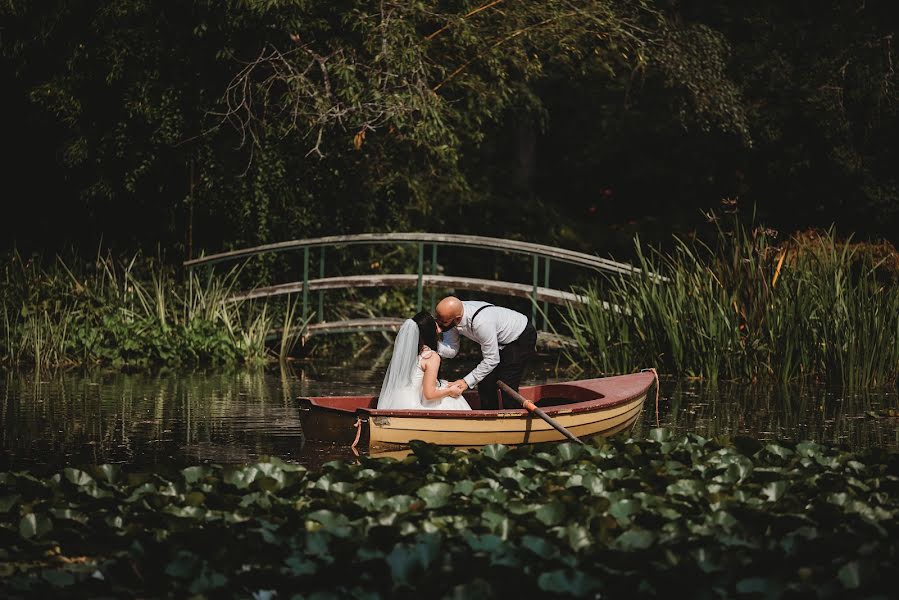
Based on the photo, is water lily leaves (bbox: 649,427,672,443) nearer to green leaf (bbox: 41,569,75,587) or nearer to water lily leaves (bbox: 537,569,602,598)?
water lily leaves (bbox: 537,569,602,598)

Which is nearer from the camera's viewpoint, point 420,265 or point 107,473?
point 107,473

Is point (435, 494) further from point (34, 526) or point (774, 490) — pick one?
point (34, 526)

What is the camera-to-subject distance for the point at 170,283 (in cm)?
1441

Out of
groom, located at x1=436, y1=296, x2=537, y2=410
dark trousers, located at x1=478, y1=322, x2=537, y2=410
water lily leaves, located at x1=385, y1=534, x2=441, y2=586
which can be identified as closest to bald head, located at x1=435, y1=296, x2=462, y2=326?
groom, located at x1=436, y1=296, x2=537, y2=410

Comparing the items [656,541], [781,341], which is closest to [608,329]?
[781,341]

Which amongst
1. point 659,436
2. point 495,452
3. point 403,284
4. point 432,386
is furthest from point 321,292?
point 495,452

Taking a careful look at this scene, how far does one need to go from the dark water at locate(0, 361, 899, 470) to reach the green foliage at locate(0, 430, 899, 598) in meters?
1.87

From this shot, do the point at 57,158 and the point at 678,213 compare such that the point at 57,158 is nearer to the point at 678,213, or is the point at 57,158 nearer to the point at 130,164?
the point at 130,164

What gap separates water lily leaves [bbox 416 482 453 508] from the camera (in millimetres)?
5504

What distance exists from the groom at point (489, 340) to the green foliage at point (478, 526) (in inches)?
74.3

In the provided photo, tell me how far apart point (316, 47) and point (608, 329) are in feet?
14.6

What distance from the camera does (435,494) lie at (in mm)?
5566

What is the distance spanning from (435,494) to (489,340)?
3168mm

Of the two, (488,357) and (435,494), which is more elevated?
(488,357)
